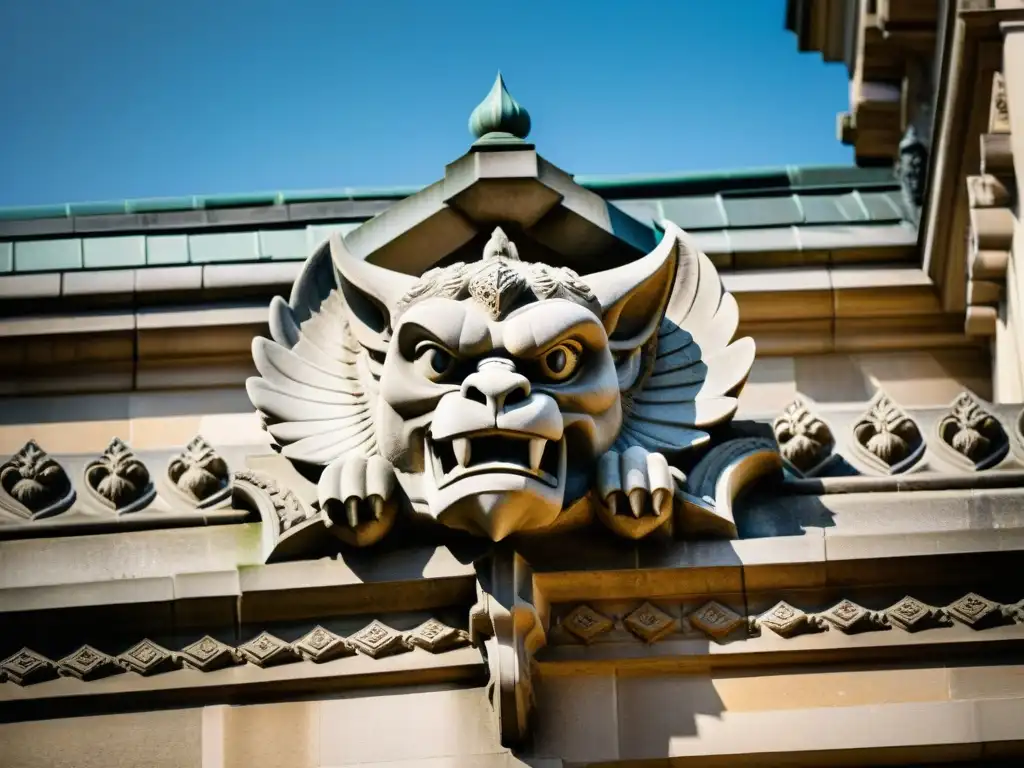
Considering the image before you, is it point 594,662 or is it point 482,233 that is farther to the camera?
point 482,233

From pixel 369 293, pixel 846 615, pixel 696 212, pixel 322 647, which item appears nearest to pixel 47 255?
pixel 369 293

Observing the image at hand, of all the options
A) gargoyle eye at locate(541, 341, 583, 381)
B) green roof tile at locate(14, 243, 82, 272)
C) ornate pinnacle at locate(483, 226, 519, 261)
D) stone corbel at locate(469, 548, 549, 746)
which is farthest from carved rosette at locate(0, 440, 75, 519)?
green roof tile at locate(14, 243, 82, 272)

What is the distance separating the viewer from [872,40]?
22719 mm

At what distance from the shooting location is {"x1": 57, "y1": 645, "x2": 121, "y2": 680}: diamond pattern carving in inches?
638

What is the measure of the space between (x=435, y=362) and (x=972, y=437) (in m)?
3.17

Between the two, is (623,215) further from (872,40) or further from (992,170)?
(872,40)

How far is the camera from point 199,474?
16.9 m

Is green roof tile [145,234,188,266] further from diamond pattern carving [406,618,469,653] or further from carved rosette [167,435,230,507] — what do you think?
diamond pattern carving [406,618,469,653]

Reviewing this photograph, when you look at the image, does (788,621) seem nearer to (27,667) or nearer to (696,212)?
(27,667)

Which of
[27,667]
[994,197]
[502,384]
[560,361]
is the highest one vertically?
[994,197]

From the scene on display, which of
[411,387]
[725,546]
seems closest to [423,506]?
[411,387]

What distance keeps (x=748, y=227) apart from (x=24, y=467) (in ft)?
18.3

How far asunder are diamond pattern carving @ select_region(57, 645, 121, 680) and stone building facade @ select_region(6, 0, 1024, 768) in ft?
0.07

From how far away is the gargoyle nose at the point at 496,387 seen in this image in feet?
50.8
